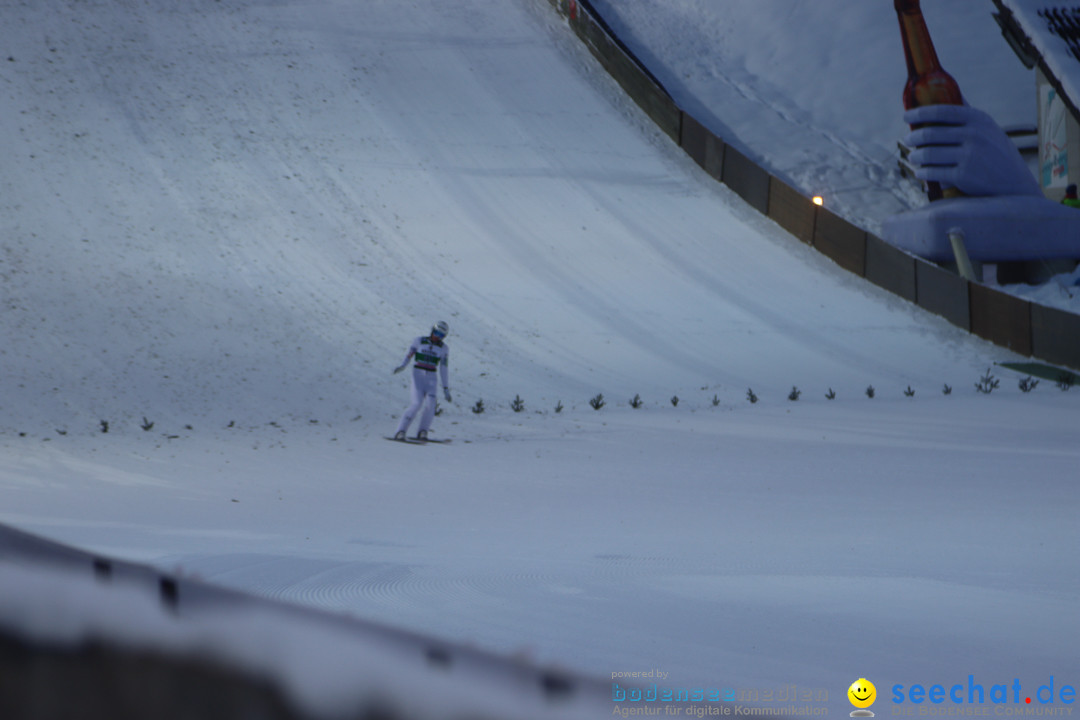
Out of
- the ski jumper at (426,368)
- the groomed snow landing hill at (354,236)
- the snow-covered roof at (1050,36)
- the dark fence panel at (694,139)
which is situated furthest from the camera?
the dark fence panel at (694,139)

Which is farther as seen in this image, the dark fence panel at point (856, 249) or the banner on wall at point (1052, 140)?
the banner on wall at point (1052, 140)

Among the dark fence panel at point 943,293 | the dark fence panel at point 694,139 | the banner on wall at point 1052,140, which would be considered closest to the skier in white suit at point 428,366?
the dark fence panel at point 943,293

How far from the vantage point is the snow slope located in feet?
12.9

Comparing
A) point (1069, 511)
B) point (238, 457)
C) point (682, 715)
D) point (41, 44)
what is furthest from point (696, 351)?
point (41, 44)

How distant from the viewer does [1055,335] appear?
16.5 meters

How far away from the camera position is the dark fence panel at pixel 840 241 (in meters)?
19.3

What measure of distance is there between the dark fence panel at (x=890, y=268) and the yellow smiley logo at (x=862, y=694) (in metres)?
17.2

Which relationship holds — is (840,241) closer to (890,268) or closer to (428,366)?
(890,268)

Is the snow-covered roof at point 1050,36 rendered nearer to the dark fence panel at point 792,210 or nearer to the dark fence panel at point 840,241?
the dark fence panel at point 840,241

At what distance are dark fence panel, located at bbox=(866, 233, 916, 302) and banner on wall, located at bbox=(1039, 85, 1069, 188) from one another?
6.94m

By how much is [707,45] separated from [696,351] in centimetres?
1632

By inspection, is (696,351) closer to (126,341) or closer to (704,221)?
(704,221)

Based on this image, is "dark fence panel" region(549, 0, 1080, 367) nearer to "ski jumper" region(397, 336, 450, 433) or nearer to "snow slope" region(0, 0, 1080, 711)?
"snow slope" region(0, 0, 1080, 711)

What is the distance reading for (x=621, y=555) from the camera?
4.83 metres
